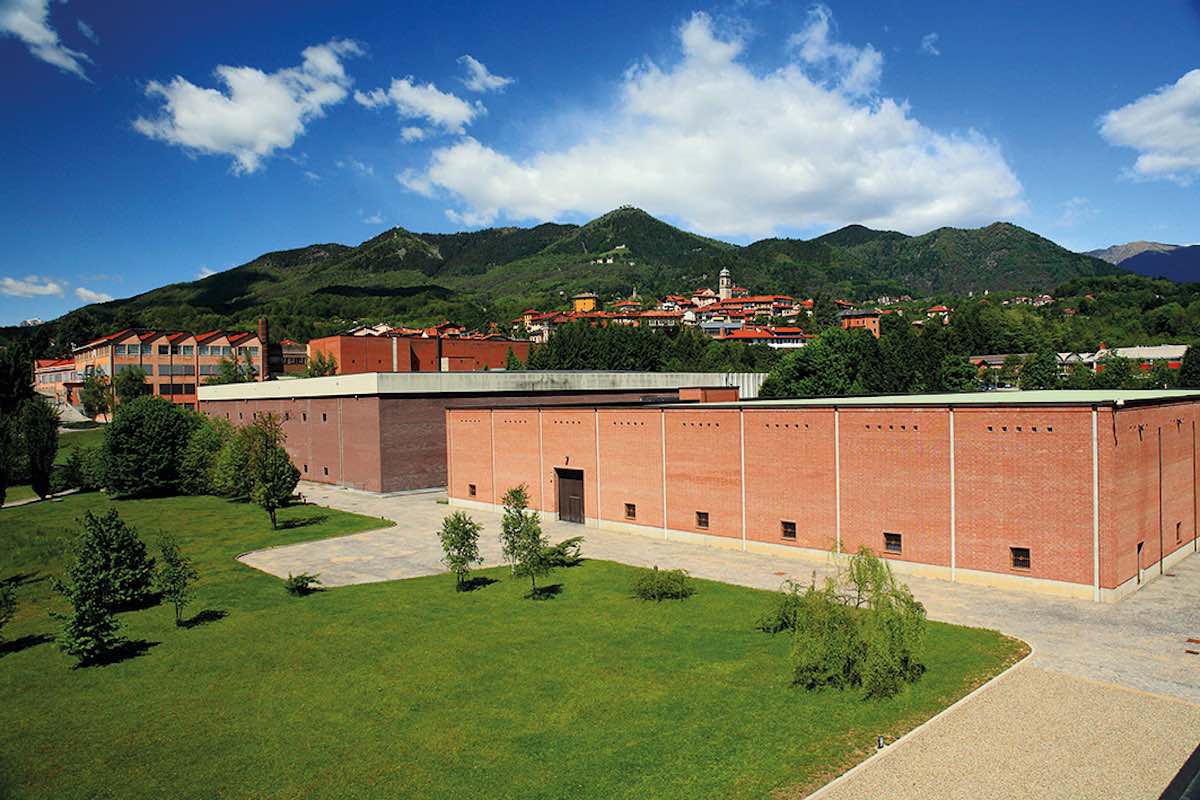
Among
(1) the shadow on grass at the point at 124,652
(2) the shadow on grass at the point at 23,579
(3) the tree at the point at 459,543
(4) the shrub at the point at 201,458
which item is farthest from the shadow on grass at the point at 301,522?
(1) the shadow on grass at the point at 124,652

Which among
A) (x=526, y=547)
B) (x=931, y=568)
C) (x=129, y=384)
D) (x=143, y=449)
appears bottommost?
(x=931, y=568)

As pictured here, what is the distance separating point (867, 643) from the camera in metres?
15.9

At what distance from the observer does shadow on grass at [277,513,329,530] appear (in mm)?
40688

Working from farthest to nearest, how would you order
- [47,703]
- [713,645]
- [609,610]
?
1. [609,610]
2. [713,645]
3. [47,703]

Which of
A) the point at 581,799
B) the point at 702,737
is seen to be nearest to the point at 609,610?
the point at 702,737

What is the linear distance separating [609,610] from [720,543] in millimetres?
10273

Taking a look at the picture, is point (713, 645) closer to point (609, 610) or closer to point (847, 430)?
point (609, 610)

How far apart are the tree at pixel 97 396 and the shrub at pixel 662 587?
342ft

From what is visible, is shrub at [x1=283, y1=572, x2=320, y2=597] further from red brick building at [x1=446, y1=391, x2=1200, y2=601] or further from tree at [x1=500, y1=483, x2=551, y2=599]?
red brick building at [x1=446, y1=391, x2=1200, y2=601]

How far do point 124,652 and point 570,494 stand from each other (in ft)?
73.3

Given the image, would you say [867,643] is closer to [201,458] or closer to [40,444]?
[201,458]

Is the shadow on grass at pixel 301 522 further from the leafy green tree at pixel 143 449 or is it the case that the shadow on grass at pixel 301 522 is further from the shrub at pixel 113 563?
the leafy green tree at pixel 143 449

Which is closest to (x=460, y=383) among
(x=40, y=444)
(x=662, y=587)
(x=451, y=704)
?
(x=662, y=587)

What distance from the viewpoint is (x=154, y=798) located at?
12.3 m
